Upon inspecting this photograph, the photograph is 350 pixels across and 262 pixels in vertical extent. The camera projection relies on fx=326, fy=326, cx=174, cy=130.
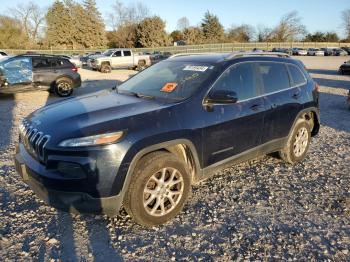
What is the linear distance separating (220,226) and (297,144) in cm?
242

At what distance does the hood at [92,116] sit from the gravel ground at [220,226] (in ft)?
3.43

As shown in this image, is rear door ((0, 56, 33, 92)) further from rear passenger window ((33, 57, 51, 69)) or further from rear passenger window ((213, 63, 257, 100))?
rear passenger window ((213, 63, 257, 100))

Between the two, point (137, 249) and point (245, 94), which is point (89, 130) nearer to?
point (137, 249)

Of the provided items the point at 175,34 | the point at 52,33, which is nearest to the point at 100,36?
the point at 52,33

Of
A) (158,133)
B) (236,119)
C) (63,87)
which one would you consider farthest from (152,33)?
(158,133)

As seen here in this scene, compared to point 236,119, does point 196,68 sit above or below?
above

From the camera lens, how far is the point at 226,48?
193ft

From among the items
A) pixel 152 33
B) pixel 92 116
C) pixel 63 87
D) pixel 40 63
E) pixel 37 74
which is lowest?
pixel 63 87

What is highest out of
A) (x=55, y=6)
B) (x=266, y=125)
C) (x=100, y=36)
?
(x=55, y=6)

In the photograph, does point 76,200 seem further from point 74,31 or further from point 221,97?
point 74,31

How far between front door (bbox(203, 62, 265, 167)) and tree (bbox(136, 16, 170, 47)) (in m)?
63.2

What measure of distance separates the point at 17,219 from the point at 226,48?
58.5 metres

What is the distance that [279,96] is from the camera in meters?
4.67

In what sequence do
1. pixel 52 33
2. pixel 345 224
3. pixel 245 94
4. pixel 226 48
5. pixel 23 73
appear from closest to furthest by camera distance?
pixel 345 224, pixel 245 94, pixel 23 73, pixel 226 48, pixel 52 33
